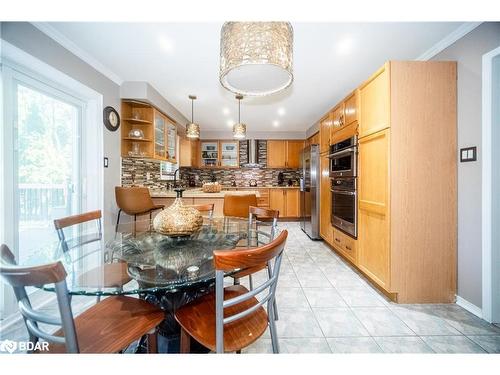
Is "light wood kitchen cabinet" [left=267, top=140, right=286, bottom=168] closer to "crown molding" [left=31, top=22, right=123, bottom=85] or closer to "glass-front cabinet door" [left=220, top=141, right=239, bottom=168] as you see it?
"glass-front cabinet door" [left=220, top=141, right=239, bottom=168]

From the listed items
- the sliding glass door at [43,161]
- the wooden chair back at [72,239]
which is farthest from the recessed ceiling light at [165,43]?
the wooden chair back at [72,239]

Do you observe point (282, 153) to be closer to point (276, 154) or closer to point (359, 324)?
point (276, 154)

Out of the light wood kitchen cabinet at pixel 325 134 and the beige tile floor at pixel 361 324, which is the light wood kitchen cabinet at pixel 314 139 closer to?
the light wood kitchen cabinet at pixel 325 134

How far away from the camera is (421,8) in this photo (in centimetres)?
97

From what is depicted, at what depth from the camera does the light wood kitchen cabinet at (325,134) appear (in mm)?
3176

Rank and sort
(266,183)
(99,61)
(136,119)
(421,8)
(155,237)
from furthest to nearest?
(266,183) → (136,119) → (99,61) → (155,237) → (421,8)

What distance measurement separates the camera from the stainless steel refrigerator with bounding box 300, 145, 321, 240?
365 cm

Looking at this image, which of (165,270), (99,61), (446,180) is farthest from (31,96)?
(446,180)

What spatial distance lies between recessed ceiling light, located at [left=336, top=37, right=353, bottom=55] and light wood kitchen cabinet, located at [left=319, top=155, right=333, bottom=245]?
146 cm

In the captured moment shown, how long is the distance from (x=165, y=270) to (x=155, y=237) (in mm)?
553

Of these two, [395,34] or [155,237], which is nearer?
[155,237]

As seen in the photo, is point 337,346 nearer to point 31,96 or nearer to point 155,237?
point 155,237

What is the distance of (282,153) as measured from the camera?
5762mm
